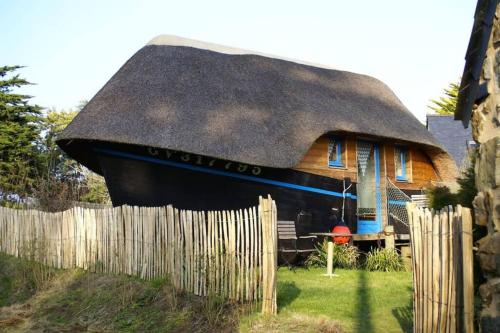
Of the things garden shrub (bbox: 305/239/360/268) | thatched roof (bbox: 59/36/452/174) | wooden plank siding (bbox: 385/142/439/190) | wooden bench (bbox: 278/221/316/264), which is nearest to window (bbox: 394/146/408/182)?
wooden plank siding (bbox: 385/142/439/190)

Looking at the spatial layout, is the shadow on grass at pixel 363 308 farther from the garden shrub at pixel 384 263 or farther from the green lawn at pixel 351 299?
the garden shrub at pixel 384 263

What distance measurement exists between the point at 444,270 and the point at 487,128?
1287 millimetres

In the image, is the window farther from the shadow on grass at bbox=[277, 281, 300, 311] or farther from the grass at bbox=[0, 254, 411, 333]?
the shadow on grass at bbox=[277, 281, 300, 311]

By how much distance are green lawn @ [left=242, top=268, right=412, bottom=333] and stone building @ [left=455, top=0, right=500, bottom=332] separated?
206 cm

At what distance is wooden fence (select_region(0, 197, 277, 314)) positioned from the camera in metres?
7.12

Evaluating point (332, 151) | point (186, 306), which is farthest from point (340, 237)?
point (186, 306)

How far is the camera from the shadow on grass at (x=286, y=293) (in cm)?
781

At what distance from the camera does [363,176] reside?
51.4ft

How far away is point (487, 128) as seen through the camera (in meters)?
5.01

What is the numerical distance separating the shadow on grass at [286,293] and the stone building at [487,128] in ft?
10.6

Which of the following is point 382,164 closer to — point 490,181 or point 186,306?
point 186,306

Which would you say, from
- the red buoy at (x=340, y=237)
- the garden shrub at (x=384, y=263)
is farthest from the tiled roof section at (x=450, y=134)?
the garden shrub at (x=384, y=263)

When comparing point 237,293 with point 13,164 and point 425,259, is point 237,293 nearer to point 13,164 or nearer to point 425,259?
point 425,259


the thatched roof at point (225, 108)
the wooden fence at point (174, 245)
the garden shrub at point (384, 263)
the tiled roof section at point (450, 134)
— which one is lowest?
the garden shrub at point (384, 263)
